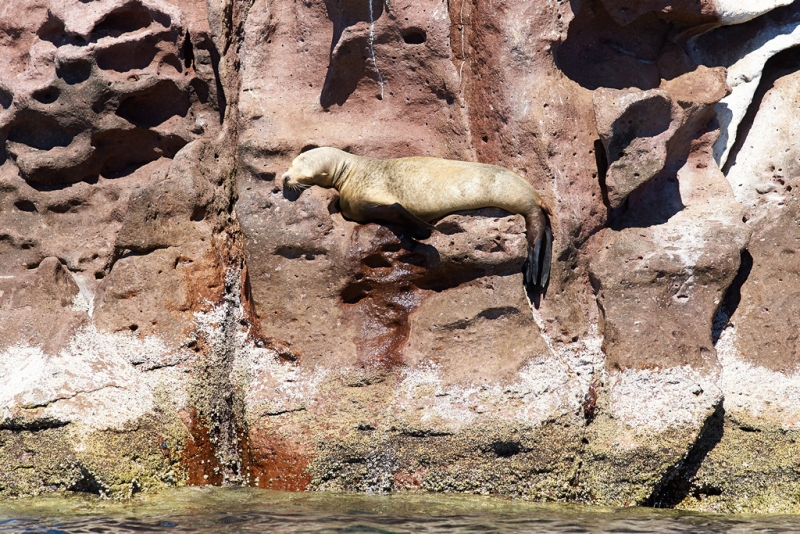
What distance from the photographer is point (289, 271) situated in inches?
253

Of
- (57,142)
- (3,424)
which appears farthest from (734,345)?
(57,142)

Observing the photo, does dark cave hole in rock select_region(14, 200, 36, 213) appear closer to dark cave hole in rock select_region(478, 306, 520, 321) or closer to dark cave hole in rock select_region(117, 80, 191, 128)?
dark cave hole in rock select_region(117, 80, 191, 128)

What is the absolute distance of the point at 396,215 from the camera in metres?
6.37

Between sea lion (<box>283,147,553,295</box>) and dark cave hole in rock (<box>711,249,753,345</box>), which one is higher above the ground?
sea lion (<box>283,147,553,295</box>)

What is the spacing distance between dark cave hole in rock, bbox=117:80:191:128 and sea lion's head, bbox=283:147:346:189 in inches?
54.1

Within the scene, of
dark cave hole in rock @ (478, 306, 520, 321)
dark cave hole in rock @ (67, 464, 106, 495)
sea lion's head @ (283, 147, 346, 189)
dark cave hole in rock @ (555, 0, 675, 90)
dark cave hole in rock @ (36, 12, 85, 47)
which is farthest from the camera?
dark cave hole in rock @ (36, 12, 85, 47)

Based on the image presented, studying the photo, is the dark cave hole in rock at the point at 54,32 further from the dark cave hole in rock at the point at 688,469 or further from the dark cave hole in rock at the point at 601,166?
the dark cave hole in rock at the point at 688,469

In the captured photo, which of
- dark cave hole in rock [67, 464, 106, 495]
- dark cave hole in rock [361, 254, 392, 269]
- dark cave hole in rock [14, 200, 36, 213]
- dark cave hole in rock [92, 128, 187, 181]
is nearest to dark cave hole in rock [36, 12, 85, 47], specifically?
dark cave hole in rock [92, 128, 187, 181]

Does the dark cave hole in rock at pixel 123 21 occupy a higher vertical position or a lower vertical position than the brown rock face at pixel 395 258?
higher

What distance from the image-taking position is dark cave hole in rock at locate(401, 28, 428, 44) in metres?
6.86

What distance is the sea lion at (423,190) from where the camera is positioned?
627 centimetres

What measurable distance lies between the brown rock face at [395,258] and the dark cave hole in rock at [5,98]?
0.40 feet

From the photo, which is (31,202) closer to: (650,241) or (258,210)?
(258,210)

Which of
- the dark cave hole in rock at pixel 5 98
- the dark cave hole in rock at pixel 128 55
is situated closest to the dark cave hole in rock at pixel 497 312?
the dark cave hole in rock at pixel 128 55
